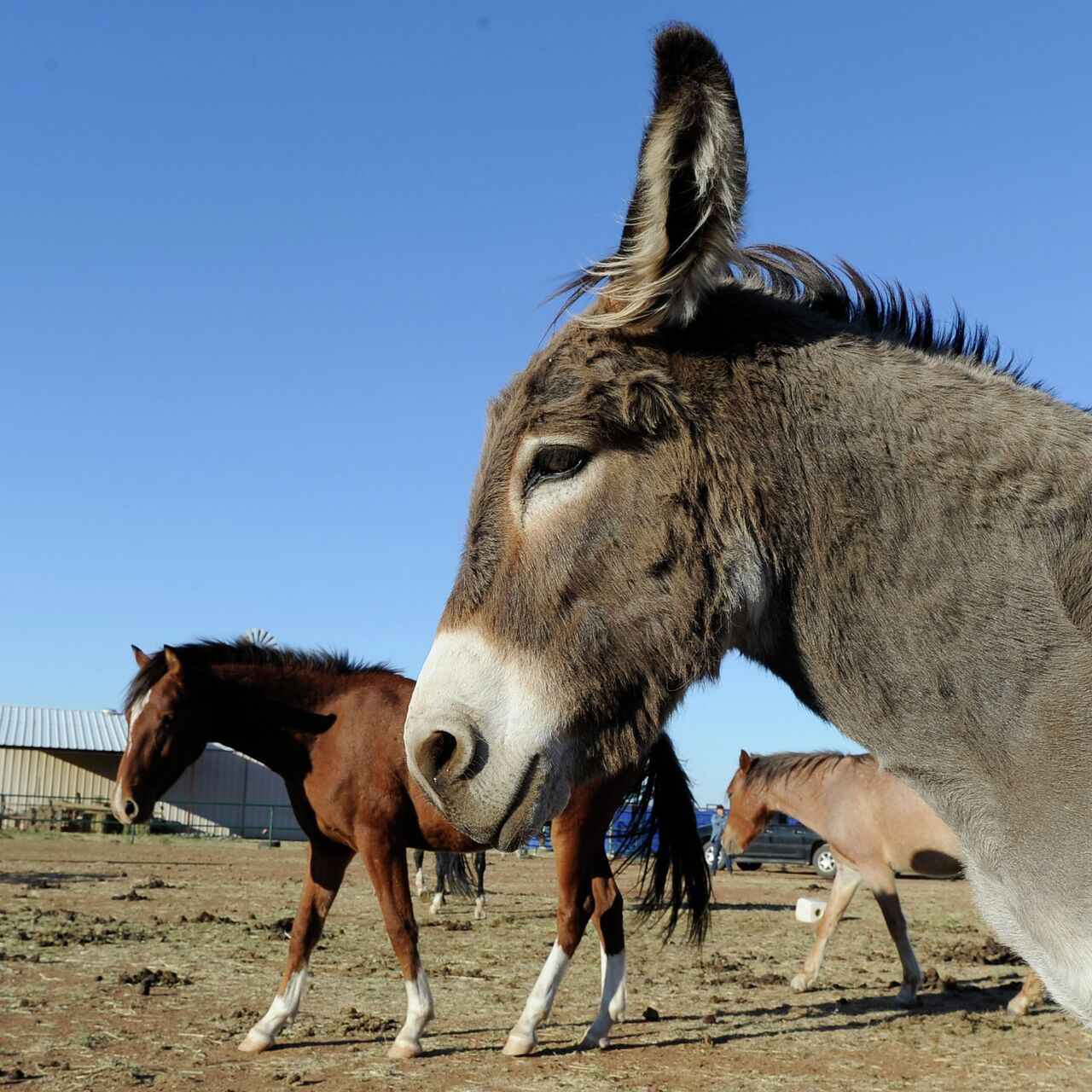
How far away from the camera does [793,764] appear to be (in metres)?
12.4

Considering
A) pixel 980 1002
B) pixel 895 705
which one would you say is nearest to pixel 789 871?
pixel 980 1002

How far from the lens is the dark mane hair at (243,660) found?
8.13m

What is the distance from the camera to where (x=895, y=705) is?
195 centimetres

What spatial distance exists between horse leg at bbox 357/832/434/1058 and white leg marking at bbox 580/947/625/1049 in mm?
1161

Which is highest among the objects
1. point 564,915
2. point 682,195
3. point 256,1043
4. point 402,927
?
point 682,195

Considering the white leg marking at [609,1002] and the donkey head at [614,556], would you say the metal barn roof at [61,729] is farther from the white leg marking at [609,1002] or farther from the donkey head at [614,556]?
the donkey head at [614,556]

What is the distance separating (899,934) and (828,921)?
880 millimetres

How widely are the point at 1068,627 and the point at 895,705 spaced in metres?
0.34

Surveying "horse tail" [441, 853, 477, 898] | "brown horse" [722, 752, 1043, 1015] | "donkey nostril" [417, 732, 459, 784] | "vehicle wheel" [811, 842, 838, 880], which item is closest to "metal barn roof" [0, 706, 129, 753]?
"vehicle wheel" [811, 842, 838, 880]

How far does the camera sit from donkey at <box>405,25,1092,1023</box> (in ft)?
6.19

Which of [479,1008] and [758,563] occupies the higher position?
[758,563]

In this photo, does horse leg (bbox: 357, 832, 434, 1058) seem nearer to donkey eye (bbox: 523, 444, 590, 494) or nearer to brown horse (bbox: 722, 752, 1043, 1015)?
brown horse (bbox: 722, 752, 1043, 1015)

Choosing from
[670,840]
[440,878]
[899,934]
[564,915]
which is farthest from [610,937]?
[440,878]

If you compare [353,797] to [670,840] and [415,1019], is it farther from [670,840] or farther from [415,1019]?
[670,840]
